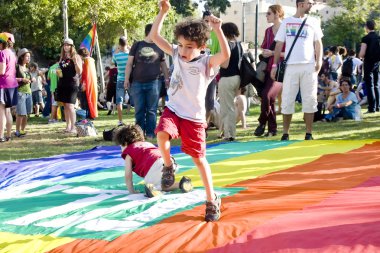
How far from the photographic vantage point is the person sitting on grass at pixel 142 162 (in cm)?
525

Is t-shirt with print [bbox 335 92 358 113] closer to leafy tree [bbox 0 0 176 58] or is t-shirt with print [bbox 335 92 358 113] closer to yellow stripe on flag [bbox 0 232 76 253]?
yellow stripe on flag [bbox 0 232 76 253]

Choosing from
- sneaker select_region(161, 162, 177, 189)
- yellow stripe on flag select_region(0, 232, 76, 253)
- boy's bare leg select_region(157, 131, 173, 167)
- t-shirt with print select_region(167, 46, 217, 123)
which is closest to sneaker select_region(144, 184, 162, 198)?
sneaker select_region(161, 162, 177, 189)

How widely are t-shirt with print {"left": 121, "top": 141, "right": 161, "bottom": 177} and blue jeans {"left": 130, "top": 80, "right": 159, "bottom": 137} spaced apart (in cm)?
430

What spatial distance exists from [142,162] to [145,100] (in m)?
4.53

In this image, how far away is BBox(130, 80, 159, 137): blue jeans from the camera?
9945 mm

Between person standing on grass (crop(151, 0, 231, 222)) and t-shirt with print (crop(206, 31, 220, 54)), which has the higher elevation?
t-shirt with print (crop(206, 31, 220, 54))

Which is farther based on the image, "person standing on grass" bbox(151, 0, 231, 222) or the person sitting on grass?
the person sitting on grass

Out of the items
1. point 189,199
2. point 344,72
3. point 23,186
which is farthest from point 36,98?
point 189,199

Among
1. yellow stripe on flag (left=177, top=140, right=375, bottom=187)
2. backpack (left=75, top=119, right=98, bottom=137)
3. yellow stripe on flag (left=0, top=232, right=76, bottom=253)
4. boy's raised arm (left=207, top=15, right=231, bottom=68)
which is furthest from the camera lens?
backpack (left=75, top=119, right=98, bottom=137)

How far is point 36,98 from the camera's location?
57.0 ft

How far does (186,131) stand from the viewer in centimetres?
464

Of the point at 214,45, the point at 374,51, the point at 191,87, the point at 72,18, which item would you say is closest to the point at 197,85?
the point at 191,87

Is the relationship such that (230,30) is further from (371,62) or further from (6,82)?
(371,62)

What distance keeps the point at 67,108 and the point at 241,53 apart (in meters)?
4.11
